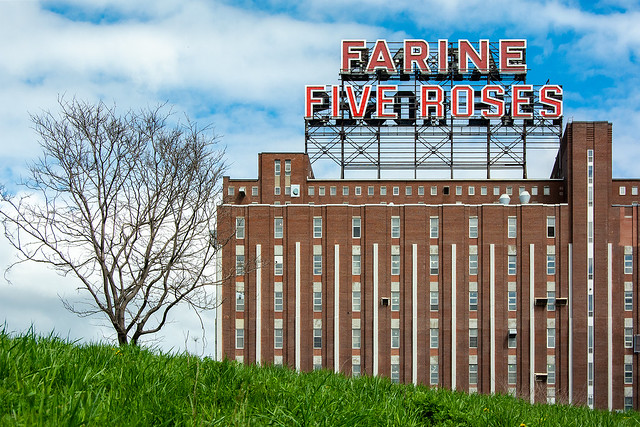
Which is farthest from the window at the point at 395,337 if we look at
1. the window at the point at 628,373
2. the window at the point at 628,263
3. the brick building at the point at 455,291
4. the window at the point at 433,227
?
the window at the point at 628,263

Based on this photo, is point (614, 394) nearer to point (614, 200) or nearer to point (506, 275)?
point (506, 275)

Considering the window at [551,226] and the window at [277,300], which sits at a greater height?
the window at [551,226]

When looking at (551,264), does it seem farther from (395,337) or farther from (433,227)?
(395,337)

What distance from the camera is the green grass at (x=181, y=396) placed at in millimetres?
7336

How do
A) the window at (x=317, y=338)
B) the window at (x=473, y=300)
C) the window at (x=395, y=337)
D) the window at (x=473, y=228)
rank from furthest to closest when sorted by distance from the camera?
1. the window at (x=473, y=228)
2. the window at (x=473, y=300)
3. the window at (x=317, y=338)
4. the window at (x=395, y=337)

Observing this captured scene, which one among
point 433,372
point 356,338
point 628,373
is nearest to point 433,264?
point 433,372

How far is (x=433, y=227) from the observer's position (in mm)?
67000

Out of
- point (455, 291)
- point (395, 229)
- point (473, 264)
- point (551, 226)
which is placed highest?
point (551, 226)

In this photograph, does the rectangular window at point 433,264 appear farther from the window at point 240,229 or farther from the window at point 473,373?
the window at point 240,229

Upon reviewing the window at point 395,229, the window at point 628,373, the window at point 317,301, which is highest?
the window at point 395,229

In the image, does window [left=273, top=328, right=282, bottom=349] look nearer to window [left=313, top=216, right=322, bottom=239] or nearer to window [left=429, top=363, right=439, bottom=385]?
window [left=313, top=216, right=322, bottom=239]

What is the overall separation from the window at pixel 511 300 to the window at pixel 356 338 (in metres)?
15.0

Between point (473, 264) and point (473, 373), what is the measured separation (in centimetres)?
1051

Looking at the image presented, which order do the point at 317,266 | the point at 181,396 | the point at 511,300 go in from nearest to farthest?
1. the point at 181,396
2. the point at 511,300
3. the point at 317,266
